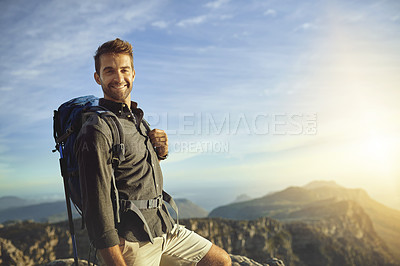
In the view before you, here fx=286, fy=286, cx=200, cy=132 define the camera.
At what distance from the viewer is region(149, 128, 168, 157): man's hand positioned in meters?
4.72

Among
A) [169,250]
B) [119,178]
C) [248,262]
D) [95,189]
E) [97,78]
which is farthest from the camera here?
[248,262]

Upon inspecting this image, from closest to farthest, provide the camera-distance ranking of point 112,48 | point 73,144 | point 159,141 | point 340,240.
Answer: point 73,144 → point 112,48 → point 159,141 → point 340,240

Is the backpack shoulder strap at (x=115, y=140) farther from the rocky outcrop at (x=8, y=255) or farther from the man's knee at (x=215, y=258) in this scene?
the rocky outcrop at (x=8, y=255)

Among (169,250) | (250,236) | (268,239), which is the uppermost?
(169,250)

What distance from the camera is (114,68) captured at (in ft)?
13.9

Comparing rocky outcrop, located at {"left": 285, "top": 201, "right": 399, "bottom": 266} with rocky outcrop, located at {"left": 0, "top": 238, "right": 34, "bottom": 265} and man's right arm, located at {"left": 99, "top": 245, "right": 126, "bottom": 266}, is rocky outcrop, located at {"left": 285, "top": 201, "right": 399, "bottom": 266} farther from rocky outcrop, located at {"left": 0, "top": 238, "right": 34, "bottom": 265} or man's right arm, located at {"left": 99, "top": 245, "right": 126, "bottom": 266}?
man's right arm, located at {"left": 99, "top": 245, "right": 126, "bottom": 266}

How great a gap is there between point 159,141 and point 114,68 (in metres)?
1.36

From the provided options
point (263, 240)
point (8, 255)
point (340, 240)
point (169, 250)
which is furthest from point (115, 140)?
point (340, 240)

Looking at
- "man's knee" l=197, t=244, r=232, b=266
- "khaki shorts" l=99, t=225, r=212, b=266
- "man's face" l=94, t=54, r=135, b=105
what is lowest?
"man's knee" l=197, t=244, r=232, b=266

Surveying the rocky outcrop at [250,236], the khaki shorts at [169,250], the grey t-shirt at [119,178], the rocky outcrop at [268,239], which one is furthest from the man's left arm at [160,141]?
the rocky outcrop at [250,236]

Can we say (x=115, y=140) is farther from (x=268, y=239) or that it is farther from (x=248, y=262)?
(x=268, y=239)

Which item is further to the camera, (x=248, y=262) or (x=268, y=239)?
(x=268, y=239)

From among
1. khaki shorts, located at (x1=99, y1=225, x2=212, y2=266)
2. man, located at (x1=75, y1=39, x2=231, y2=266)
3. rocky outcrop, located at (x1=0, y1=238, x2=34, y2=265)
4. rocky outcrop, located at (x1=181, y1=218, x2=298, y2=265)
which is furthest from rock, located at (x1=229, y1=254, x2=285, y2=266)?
rocky outcrop, located at (x1=181, y1=218, x2=298, y2=265)

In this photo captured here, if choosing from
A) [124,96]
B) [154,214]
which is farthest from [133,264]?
[124,96]
